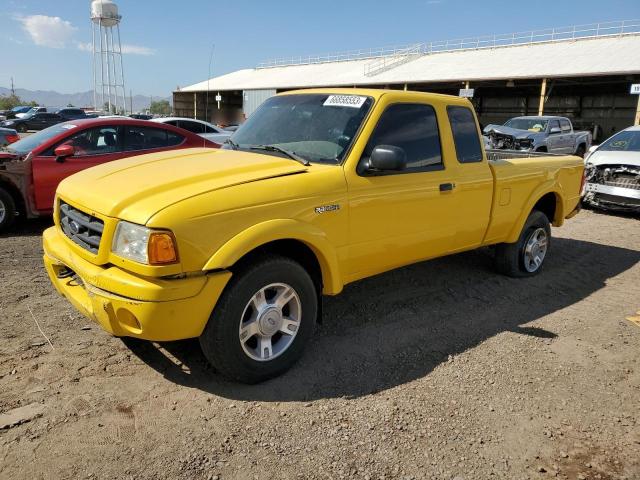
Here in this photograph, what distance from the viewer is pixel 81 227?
331 centimetres

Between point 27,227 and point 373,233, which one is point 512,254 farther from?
point 27,227

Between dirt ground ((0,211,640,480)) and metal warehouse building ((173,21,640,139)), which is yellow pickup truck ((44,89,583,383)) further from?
metal warehouse building ((173,21,640,139))

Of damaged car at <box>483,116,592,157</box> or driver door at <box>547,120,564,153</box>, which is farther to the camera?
driver door at <box>547,120,564,153</box>

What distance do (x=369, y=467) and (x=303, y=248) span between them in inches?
58.4

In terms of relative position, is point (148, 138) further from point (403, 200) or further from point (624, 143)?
point (624, 143)

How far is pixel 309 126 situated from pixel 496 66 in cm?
2959

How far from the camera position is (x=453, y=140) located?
14.7 ft

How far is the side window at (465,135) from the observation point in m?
4.55

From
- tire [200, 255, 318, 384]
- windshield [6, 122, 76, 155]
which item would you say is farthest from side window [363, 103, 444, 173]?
windshield [6, 122, 76, 155]

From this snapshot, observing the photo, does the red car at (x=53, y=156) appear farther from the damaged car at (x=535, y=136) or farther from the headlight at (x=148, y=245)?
the damaged car at (x=535, y=136)

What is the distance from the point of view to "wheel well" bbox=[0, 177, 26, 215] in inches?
269

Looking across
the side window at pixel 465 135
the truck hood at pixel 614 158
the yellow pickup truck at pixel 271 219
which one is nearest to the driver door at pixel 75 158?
the yellow pickup truck at pixel 271 219

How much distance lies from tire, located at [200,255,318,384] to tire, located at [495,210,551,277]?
2.98 meters

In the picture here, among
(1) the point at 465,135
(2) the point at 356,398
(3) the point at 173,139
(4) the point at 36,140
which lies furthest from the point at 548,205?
(4) the point at 36,140
